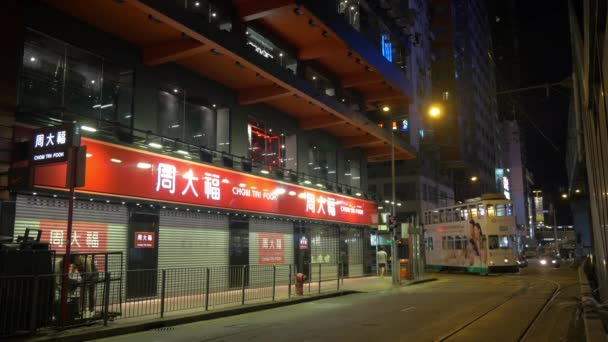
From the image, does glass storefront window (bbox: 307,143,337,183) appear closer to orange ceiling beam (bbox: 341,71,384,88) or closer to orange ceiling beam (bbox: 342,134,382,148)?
orange ceiling beam (bbox: 342,134,382,148)

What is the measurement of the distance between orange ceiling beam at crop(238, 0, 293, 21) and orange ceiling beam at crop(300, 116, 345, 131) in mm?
7701

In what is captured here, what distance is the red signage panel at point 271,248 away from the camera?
23.2m

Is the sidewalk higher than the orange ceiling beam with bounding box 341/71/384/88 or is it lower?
lower

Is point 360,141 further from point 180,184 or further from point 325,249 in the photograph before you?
point 180,184

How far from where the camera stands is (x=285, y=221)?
83.0 feet

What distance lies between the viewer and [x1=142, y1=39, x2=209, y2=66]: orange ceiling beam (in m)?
17.2

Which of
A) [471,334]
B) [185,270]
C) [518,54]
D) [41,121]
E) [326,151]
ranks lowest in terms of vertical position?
[471,334]

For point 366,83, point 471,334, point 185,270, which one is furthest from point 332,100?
point 471,334

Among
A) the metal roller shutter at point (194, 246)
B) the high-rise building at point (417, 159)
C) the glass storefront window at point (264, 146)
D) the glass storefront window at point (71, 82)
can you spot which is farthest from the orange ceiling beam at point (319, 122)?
the high-rise building at point (417, 159)

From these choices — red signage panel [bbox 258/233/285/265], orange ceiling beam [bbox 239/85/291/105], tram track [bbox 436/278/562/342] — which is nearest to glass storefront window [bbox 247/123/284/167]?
orange ceiling beam [bbox 239/85/291/105]

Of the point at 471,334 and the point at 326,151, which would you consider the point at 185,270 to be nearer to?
the point at 471,334

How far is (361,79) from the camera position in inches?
1128

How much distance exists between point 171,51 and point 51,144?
640 cm

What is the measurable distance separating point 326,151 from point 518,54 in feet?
239
